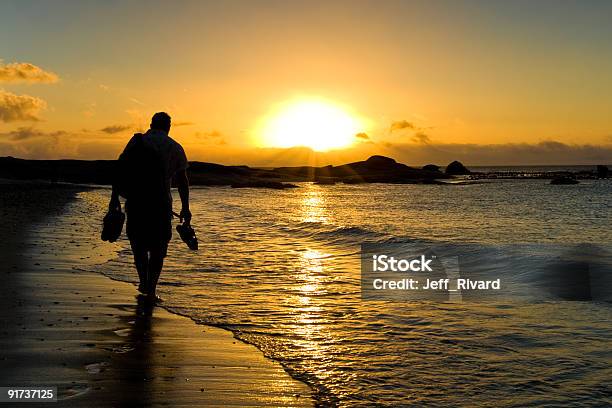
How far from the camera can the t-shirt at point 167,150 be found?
7.82m

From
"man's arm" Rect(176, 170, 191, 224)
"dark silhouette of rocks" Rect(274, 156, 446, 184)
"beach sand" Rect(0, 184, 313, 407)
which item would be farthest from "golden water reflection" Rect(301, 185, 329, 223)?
"dark silhouette of rocks" Rect(274, 156, 446, 184)

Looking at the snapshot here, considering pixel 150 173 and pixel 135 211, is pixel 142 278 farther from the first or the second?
pixel 150 173

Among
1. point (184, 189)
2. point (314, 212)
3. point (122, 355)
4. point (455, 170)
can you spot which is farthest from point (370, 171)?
point (122, 355)

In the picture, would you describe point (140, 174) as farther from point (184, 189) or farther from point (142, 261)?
point (142, 261)

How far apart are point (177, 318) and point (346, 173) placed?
128143 mm

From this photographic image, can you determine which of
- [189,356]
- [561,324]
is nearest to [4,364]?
[189,356]

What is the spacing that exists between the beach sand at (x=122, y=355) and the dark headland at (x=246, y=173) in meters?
58.8

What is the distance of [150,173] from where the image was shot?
25.6 ft

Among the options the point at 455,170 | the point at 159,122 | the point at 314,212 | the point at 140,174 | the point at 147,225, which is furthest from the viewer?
the point at 455,170

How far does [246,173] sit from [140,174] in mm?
110507

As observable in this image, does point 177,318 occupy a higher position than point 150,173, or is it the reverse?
point 150,173

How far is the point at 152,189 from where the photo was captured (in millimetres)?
7883

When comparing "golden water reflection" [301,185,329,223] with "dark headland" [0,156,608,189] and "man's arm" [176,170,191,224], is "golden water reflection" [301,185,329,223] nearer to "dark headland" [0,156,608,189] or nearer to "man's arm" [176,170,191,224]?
"man's arm" [176,170,191,224]

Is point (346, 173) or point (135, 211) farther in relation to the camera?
point (346, 173)
